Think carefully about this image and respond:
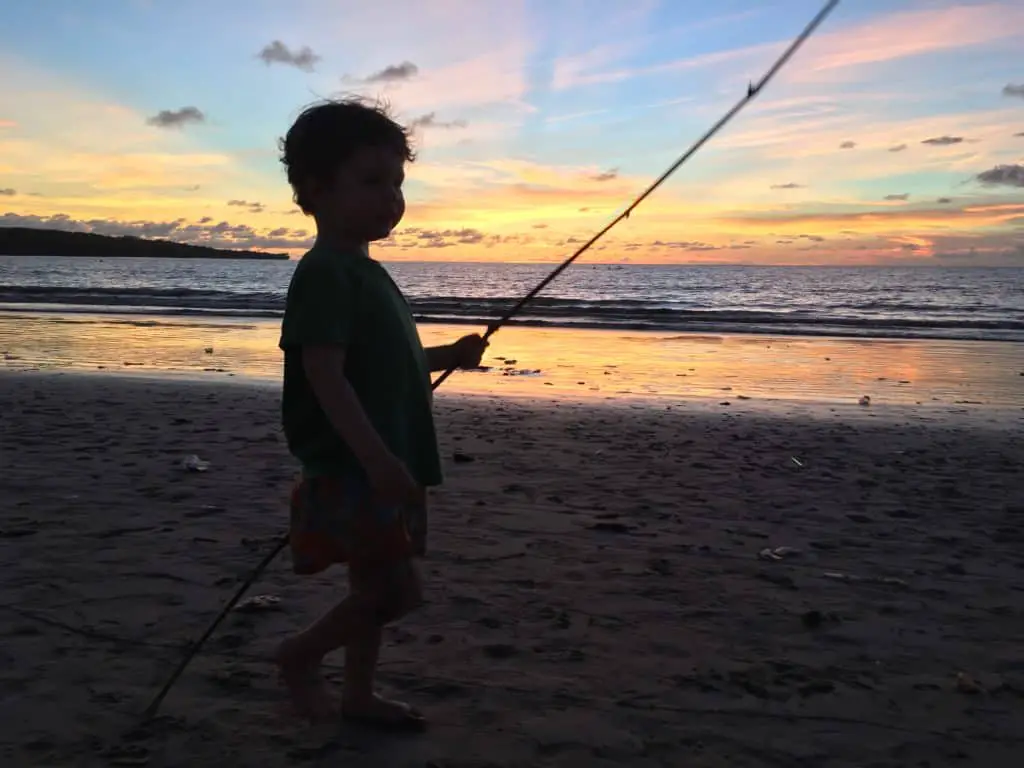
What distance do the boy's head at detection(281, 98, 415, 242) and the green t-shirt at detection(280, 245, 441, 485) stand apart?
10cm

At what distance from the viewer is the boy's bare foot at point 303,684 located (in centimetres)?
245

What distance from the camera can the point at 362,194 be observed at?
7.36 ft

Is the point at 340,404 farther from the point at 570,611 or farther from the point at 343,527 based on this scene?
the point at 570,611

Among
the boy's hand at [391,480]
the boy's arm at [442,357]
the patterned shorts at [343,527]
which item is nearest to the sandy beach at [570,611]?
the patterned shorts at [343,527]

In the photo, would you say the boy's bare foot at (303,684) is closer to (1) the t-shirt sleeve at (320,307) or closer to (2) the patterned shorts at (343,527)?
(2) the patterned shorts at (343,527)

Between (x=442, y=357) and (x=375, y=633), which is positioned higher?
(x=442, y=357)

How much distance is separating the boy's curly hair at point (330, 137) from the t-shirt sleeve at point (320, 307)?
28 centimetres

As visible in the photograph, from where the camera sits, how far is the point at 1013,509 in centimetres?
516

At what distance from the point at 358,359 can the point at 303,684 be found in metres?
0.98

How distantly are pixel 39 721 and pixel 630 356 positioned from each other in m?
12.9

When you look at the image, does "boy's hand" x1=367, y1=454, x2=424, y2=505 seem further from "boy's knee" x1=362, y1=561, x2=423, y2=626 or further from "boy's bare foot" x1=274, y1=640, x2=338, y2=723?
"boy's bare foot" x1=274, y1=640, x2=338, y2=723

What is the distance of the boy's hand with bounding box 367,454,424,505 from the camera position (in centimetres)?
207

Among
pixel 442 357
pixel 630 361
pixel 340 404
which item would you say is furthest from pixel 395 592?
pixel 630 361

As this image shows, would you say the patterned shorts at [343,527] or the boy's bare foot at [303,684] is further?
the boy's bare foot at [303,684]
